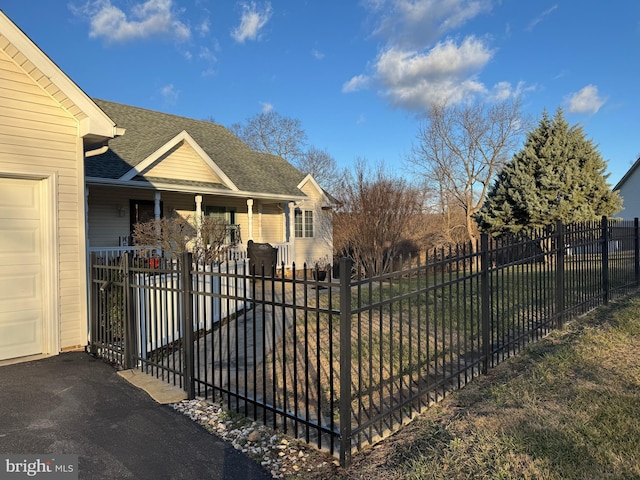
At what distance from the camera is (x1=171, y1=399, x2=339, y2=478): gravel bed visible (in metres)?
3.08

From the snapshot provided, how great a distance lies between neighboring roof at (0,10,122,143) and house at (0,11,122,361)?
12 millimetres

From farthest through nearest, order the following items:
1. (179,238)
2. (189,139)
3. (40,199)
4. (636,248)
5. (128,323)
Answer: (189,139), (179,238), (636,248), (40,199), (128,323)

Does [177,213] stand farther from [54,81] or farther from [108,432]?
[108,432]

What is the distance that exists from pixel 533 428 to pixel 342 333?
1779 millimetres

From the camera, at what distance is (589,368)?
4637 millimetres

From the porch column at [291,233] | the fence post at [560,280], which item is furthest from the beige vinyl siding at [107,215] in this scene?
the fence post at [560,280]

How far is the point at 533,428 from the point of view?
3.37 m

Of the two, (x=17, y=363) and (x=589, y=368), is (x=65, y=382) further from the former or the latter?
(x=589, y=368)

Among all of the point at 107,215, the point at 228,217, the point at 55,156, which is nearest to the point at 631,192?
the point at 228,217

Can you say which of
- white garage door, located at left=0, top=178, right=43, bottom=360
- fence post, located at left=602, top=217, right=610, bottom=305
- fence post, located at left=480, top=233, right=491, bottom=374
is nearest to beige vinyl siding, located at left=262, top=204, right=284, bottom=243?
white garage door, located at left=0, top=178, right=43, bottom=360

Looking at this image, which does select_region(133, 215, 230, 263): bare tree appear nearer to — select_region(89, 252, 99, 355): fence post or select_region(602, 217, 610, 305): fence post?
select_region(89, 252, 99, 355): fence post

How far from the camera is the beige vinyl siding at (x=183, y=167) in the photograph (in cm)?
1257

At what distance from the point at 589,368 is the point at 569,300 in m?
2.41

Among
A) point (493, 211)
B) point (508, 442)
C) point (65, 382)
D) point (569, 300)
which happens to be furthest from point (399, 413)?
point (493, 211)
